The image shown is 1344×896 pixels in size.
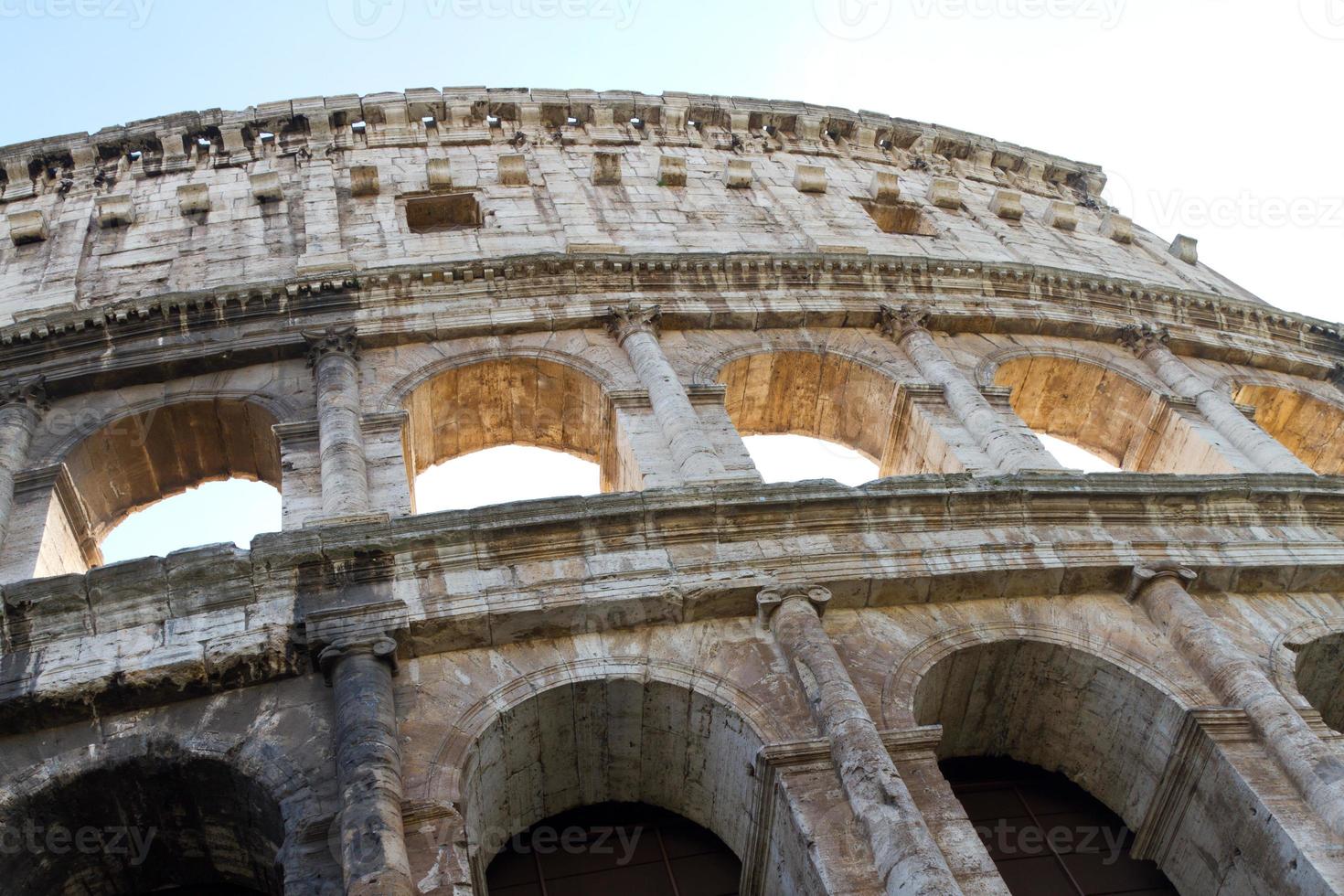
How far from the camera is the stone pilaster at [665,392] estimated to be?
493 inches

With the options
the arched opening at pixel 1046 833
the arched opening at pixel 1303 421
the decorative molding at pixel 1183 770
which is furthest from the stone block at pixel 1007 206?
the decorative molding at pixel 1183 770

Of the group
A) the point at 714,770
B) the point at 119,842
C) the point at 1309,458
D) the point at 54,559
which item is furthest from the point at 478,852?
the point at 1309,458

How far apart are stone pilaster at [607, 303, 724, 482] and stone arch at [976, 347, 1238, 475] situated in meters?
4.02

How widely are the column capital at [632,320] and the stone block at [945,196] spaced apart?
7449 mm

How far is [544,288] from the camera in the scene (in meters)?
15.6

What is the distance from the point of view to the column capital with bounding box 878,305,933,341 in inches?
623

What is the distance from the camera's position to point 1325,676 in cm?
1143

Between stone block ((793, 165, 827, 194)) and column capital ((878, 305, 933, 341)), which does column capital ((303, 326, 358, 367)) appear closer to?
column capital ((878, 305, 933, 341))

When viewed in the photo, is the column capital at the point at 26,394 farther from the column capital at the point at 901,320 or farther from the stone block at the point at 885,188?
the stone block at the point at 885,188

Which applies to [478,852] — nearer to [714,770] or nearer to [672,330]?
[714,770]

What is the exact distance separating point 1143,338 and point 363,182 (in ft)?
34.9

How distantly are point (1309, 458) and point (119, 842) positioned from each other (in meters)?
14.9

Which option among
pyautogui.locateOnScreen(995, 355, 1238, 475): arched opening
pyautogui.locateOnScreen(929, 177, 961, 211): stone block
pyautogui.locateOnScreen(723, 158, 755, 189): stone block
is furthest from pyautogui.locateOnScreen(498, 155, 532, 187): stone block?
pyautogui.locateOnScreen(995, 355, 1238, 475): arched opening

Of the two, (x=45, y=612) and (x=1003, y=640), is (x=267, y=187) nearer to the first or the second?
(x=45, y=612)
